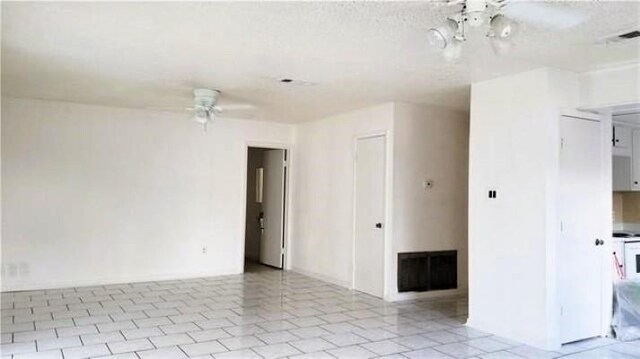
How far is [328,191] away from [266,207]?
5.69 ft

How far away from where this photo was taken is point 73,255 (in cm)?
605

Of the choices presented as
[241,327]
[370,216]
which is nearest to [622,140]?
[370,216]

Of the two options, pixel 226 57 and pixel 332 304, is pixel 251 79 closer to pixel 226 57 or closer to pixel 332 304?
pixel 226 57

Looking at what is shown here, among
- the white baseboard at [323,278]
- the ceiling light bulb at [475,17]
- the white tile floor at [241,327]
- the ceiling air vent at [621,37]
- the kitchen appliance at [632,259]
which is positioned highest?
the ceiling air vent at [621,37]

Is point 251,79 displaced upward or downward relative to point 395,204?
upward

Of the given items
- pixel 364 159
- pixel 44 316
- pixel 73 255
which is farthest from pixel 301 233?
pixel 44 316

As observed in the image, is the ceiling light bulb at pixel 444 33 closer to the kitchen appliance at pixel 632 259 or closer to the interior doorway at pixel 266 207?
the kitchen appliance at pixel 632 259

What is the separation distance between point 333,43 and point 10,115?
456 centimetres

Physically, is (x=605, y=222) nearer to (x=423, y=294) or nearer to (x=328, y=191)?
(x=423, y=294)

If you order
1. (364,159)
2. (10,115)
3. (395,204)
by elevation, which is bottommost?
(395,204)

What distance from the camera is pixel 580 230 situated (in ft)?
13.7

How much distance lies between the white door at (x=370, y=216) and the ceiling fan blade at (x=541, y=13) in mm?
3466

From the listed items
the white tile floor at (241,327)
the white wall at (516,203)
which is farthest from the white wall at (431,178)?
the white wall at (516,203)

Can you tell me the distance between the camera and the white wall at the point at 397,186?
5.62m
